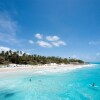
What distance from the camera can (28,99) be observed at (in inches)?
661

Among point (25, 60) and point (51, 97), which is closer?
point (51, 97)

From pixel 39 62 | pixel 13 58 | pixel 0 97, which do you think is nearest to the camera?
pixel 0 97

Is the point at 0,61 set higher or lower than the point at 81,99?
higher

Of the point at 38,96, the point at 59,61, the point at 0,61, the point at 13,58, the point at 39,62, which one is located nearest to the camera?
the point at 38,96

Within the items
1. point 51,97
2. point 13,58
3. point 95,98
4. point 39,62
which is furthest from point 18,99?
point 39,62

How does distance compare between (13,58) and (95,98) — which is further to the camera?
(13,58)

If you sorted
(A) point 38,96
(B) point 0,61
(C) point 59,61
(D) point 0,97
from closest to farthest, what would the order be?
(D) point 0,97 → (A) point 38,96 → (B) point 0,61 → (C) point 59,61

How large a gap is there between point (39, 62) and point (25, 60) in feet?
46.6

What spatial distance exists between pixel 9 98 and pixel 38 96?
A: 11.6 ft

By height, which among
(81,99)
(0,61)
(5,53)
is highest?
(5,53)

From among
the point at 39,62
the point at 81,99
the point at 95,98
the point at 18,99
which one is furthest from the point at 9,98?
the point at 39,62

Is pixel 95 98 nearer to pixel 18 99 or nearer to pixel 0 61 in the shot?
pixel 18 99

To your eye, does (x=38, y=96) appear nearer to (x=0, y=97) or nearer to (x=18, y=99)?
(x=18, y=99)

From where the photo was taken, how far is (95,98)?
57.0ft
